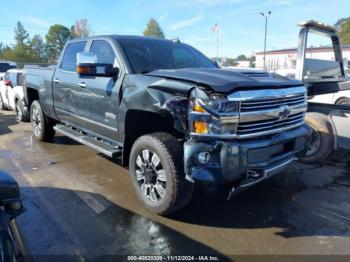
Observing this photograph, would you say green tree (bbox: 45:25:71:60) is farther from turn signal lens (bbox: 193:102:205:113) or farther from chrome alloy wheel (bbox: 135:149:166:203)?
turn signal lens (bbox: 193:102:205:113)

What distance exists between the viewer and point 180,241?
3.35 metres

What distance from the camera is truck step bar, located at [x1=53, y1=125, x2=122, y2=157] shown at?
453 centimetres

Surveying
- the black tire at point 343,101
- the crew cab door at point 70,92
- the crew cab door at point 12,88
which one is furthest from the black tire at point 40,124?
the black tire at point 343,101

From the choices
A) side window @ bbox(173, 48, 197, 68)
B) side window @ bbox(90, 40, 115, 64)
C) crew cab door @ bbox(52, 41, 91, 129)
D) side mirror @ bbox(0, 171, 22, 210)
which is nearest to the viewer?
side mirror @ bbox(0, 171, 22, 210)

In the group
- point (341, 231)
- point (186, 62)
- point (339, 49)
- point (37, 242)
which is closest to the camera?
point (37, 242)

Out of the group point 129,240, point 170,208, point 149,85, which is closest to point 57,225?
point 129,240

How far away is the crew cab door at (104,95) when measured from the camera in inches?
173

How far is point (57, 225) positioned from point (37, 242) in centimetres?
35

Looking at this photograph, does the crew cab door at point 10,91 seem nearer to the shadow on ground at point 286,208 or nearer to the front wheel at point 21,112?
the front wheel at point 21,112

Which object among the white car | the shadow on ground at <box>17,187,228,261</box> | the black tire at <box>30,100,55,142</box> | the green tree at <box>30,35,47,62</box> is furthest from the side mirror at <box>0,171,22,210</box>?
the green tree at <box>30,35,47,62</box>

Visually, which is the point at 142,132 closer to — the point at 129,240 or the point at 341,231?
the point at 129,240

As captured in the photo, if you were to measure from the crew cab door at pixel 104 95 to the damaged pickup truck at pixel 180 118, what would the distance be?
0.01 m

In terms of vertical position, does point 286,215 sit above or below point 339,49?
below

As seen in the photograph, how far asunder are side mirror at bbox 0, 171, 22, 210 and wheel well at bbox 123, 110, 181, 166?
1921mm
